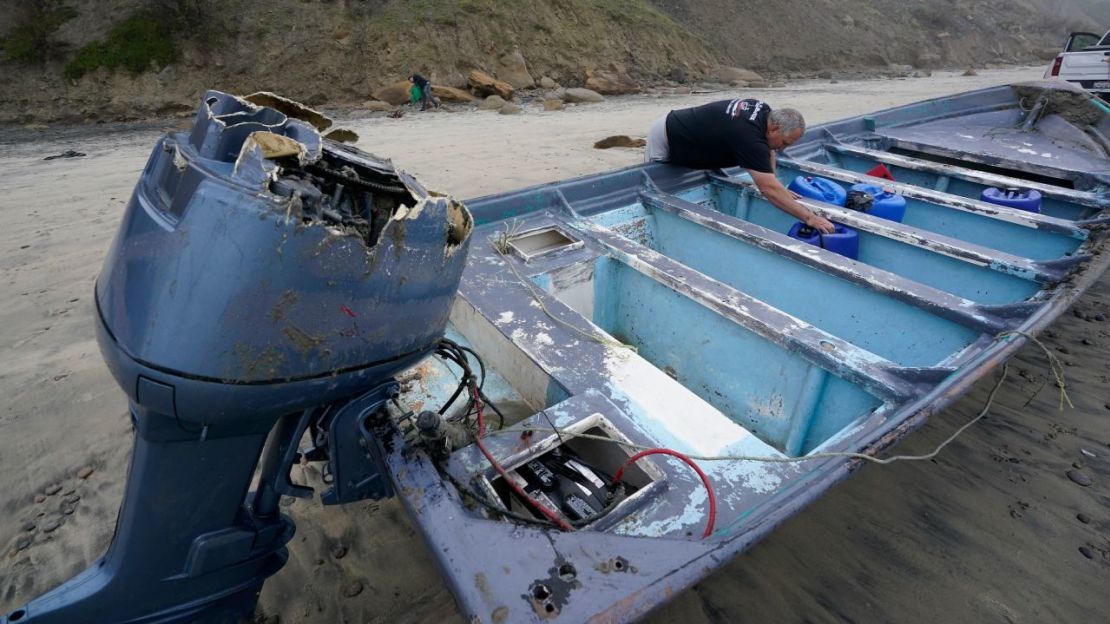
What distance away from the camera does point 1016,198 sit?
148 inches

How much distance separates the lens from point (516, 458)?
150 centimetres

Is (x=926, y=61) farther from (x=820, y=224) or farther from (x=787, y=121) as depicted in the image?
(x=820, y=224)

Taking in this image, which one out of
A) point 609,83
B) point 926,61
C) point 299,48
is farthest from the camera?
point 926,61

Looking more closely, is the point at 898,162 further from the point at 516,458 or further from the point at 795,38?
the point at 795,38

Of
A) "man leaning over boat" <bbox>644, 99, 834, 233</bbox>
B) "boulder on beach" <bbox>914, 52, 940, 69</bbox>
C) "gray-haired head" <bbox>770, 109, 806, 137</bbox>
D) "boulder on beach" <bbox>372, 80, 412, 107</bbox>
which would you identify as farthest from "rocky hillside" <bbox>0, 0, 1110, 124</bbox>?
"boulder on beach" <bbox>914, 52, 940, 69</bbox>

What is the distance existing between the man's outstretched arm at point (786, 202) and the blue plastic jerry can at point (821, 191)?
414 millimetres

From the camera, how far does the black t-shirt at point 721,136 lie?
3531 millimetres

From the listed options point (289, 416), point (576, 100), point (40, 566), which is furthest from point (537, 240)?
point (576, 100)

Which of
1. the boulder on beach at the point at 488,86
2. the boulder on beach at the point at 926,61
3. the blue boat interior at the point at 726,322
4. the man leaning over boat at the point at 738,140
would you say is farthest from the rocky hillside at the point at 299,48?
the boulder on beach at the point at 926,61

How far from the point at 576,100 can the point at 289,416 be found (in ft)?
44.9

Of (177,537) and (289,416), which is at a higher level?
(289,416)

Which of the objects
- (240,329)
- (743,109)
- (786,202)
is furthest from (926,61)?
(240,329)

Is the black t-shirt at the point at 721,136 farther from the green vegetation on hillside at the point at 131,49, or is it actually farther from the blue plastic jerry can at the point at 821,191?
the green vegetation on hillside at the point at 131,49

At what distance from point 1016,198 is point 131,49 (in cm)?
1488
